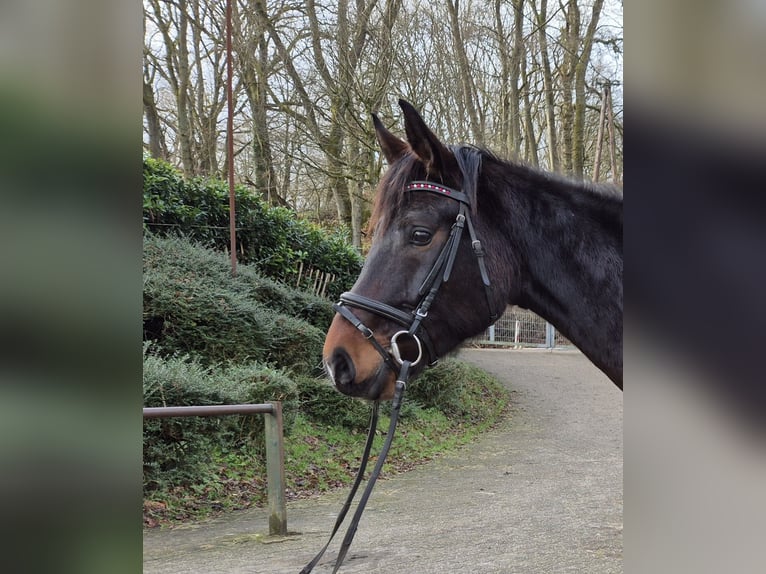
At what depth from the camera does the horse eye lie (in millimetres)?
1912

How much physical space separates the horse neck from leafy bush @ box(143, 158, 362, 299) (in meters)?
6.41

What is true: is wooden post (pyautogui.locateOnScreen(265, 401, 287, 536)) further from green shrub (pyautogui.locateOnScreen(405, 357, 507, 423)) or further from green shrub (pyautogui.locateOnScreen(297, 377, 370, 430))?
green shrub (pyautogui.locateOnScreen(405, 357, 507, 423))

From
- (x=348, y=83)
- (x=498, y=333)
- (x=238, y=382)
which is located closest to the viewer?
(x=238, y=382)

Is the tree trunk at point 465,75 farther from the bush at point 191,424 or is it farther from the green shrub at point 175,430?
the green shrub at point 175,430

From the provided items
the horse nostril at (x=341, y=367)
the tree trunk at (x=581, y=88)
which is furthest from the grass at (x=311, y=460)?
the tree trunk at (x=581, y=88)

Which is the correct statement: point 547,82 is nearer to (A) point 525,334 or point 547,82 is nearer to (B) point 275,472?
(A) point 525,334

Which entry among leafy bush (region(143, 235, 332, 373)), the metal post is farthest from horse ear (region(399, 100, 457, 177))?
→ the metal post

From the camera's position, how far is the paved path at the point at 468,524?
3.75 meters

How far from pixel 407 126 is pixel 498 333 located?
52.2 feet

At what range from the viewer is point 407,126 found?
1932 mm

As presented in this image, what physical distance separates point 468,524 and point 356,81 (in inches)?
294
